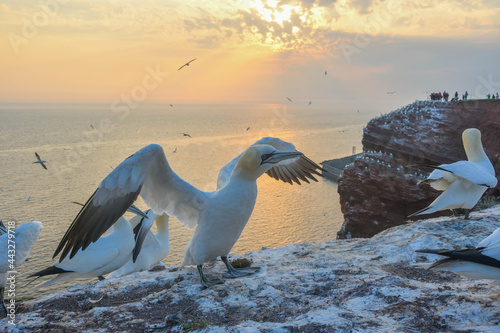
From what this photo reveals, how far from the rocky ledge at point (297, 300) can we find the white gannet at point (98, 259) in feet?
4.38

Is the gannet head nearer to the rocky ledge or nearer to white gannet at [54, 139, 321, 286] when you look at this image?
white gannet at [54, 139, 321, 286]

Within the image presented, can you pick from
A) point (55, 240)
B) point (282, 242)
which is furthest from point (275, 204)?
point (55, 240)

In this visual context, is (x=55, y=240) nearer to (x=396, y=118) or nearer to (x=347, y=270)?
(x=347, y=270)

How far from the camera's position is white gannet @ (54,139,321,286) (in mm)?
4078

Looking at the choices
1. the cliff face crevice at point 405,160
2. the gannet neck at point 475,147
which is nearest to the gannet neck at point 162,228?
the gannet neck at point 475,147

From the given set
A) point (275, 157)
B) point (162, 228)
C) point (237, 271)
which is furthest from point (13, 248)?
point (162, 228)

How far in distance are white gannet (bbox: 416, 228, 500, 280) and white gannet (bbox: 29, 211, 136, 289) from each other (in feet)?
15.6

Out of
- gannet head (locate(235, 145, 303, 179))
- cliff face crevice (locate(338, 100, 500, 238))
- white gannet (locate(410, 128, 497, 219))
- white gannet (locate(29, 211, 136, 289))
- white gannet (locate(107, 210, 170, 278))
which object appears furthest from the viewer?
cliff face crevice (locate(338, 100, 500, 238))

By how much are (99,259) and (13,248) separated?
5.74ft

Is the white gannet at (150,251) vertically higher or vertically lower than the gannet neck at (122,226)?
lower

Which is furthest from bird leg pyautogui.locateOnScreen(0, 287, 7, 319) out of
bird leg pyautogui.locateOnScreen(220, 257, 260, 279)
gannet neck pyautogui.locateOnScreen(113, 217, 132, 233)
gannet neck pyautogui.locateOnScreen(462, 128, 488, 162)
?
gannet neck pyautogui.locateOnScreen(462, 128, 488, 162)

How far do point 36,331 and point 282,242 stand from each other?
62.8 feet

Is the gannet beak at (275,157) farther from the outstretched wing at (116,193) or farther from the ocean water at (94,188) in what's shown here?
the ocean water at (94,188)

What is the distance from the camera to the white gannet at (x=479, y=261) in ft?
9.66
